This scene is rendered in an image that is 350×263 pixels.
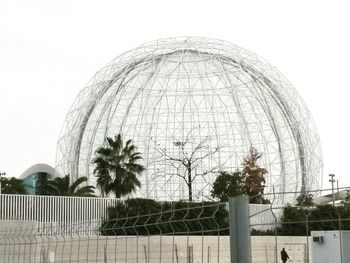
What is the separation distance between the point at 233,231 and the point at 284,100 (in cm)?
7683

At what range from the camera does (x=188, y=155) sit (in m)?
80.5

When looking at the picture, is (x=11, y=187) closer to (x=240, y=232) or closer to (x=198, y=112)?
(x=198, y=112)

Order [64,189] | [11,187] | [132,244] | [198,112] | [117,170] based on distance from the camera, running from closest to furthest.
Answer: [132,244], [64,189], [117,170], [11,187], [198,112]

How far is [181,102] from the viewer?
3322 inches

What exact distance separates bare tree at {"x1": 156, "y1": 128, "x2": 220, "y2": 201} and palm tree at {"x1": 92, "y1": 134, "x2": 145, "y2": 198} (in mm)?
16420

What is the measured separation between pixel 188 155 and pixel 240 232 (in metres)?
70.8

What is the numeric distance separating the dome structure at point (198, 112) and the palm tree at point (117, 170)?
19.5m

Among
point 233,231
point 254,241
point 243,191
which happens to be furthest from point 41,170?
point 233,231

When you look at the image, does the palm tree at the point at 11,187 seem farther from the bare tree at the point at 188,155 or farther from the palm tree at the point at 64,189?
the bare tree at the point at 188,155

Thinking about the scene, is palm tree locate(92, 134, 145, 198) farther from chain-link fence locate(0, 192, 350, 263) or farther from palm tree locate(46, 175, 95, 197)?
chain-link fence locate(0, 192, 350, 263)

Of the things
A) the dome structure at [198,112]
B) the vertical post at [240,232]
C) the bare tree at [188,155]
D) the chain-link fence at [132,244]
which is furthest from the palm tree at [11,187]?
the vertical post at [240,232]

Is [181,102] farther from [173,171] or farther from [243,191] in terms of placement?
[243,191]

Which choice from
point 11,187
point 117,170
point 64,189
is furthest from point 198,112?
point 64,189

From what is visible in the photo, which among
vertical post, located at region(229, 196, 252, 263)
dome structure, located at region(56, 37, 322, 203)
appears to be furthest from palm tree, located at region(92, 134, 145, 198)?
vertical post, located at region(229, 196, 252, 263)
